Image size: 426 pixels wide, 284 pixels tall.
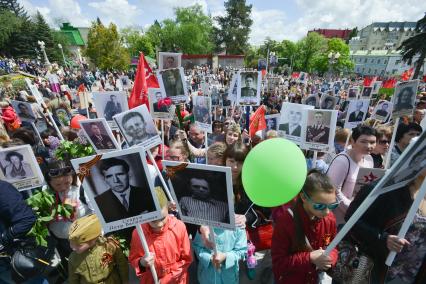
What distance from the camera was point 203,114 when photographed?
5.38 meters

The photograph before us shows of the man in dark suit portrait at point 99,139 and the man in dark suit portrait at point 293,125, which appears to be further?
the man in dark suit portrait at point 293,125

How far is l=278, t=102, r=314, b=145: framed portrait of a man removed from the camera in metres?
4.13

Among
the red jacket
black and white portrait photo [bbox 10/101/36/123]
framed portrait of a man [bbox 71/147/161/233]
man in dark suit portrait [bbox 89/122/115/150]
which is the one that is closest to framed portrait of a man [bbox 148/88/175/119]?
man in dark suit portrait [bbox 89/122/115/150]

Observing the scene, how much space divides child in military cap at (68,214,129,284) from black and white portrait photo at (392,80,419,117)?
4.52 m

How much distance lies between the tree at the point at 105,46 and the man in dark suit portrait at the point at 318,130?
3085 cm

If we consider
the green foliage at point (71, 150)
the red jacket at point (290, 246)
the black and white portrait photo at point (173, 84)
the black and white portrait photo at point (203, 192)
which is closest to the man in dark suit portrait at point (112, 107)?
the black and white portrait photo at point (173, 84)

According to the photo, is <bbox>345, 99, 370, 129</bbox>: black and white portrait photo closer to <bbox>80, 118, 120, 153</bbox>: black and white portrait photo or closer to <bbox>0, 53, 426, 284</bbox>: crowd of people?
<bbox>0, 53, 426, 284</bbox>: crowd of people

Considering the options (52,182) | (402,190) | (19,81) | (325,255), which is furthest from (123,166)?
Result: (19,81)

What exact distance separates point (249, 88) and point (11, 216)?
15.7ft

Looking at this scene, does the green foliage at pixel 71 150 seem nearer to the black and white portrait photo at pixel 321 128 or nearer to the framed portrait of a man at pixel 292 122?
the framed portrait of a man at pixel 292 122

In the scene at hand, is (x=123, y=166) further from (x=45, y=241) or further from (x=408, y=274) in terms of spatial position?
(x=408, y=274)

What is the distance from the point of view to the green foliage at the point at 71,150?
126 inches

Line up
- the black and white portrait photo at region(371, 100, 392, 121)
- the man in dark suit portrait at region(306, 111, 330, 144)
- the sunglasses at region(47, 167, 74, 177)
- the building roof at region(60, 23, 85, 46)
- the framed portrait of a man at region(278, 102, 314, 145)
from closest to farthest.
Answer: the sunglasses at region(47, 167, 74, 177), the man in dark suit portrait at region(306, 111, 330, 144), the framed portrait of a man at region(278, 102, 314, 145), the black and white portrait photo at region(371, 100, 392, 121), the building roof at region(60, 23, 85, 46)

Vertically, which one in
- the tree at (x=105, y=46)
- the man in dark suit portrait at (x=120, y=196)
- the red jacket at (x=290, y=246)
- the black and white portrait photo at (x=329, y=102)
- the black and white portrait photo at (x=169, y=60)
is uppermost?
the tree at (x=105, y=46)
